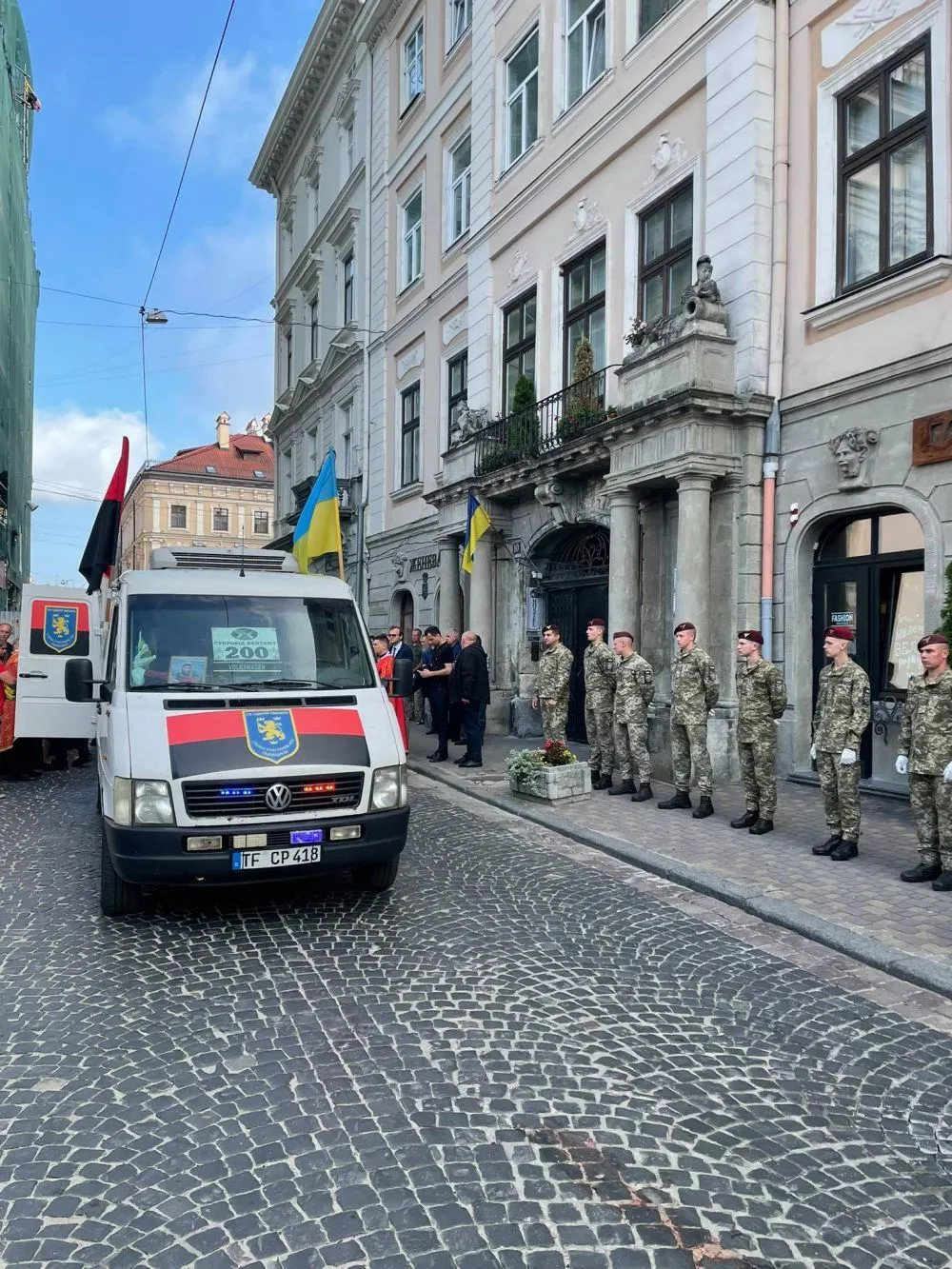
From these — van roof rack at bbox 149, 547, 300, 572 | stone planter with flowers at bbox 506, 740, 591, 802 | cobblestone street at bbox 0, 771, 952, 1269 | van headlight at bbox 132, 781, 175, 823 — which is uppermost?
van roof rack at bbox 149, 547, 300, 572

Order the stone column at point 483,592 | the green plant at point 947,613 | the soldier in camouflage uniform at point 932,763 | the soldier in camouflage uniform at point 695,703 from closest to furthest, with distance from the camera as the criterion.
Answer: the soldier in camouflage uniform at point 932,763 → the green plant at point 947,613 → the soldier in camouflage uniform at point 695,703 → the stone column at point 483,592

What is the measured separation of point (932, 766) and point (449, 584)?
12508mm

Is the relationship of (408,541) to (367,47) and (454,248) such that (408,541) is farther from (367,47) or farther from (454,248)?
(367,47)

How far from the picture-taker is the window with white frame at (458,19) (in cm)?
1931

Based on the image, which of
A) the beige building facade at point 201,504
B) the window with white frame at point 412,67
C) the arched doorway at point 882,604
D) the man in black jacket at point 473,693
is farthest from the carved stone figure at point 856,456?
the beige building facade at point 201,504

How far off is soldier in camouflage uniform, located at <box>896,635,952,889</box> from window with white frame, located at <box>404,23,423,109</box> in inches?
791

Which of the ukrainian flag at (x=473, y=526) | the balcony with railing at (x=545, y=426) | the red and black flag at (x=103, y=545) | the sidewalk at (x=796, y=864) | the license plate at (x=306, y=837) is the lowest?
the sidewalk at (x=796, y=864)

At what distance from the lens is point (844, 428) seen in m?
10.0

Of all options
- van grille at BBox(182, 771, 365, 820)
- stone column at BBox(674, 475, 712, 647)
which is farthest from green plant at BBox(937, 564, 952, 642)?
van grille at BBox(182, 771, 365, 820)

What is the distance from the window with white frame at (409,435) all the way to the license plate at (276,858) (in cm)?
1673

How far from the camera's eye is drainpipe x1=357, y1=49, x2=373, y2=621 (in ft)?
79.2

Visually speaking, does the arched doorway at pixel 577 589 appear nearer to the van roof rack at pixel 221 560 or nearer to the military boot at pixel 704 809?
the military boot at pixel 704 809

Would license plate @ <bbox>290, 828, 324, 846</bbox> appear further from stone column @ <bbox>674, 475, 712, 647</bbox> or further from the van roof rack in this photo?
stone column @ <bbox>674, 475, 712, 647</bbox>

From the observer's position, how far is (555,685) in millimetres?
11234
